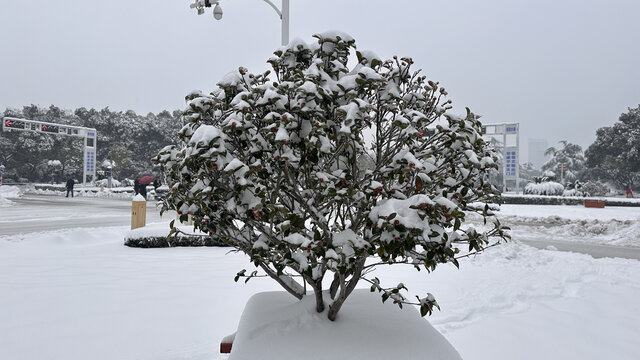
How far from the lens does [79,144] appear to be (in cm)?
5119

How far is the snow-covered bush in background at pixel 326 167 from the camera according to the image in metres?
2.14

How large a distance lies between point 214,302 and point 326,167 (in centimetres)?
356

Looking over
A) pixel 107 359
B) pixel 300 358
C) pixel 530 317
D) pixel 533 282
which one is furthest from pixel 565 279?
pixel 107 359

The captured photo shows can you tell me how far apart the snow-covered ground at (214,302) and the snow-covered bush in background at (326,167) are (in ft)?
6.37

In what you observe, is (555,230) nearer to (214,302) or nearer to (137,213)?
(214,302)

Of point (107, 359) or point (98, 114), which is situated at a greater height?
point (98, 114)

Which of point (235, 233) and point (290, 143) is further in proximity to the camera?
point (235, 233)

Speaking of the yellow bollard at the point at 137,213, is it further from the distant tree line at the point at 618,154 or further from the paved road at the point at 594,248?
the distant tree line at the point at 618,154

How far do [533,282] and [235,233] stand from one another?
18.8 ft

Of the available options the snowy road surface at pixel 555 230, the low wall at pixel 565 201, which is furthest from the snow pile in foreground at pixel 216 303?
the low wall at pixel 565 201

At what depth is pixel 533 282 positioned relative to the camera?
Result: 655cm

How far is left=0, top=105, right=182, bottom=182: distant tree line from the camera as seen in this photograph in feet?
158

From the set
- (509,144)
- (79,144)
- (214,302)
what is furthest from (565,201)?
(79,144)

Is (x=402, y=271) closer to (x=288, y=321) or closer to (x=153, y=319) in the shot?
(x=153, y=319)
